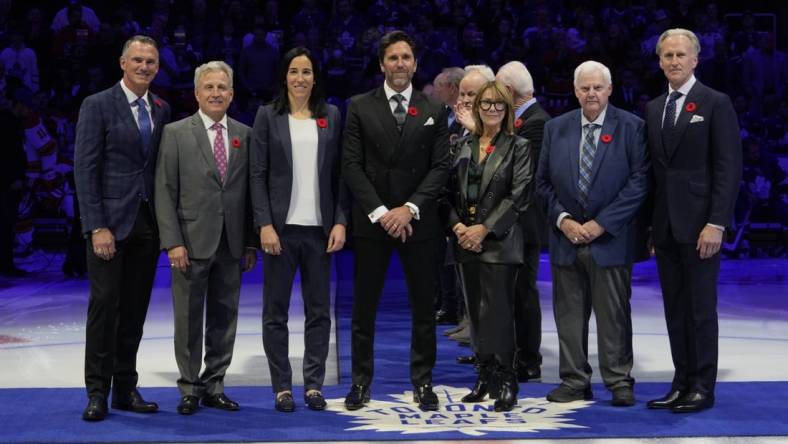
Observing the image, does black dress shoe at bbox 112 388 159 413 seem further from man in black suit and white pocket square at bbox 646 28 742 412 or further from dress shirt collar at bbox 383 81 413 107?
man in black suit and white pocket square at bbox 646 28 742 412

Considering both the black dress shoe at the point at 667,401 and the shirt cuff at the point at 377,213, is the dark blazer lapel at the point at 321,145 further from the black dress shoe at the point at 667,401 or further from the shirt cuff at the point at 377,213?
the black dress shoe at the point at 667,401

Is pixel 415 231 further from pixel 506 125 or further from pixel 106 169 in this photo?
pixel 106 169

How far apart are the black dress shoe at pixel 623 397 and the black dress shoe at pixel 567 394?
0.17 metres

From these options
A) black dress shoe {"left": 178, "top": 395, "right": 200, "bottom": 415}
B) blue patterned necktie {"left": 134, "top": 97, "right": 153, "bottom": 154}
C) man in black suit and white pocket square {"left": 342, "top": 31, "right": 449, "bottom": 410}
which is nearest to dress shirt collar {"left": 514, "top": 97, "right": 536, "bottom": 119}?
man in black suit and white pocket square {"left": 342, "top": 31, "right": 449, "bottom": 410}

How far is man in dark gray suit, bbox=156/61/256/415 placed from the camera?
522cm

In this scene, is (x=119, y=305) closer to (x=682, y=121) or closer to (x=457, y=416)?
(x=457, y=416)

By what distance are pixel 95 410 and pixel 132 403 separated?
25 cm

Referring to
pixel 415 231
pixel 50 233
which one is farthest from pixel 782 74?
pixel 415 231

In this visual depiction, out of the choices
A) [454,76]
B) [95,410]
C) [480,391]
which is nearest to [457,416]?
[480,391]

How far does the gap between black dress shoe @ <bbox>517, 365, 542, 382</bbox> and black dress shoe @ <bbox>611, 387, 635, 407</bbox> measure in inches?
28.0

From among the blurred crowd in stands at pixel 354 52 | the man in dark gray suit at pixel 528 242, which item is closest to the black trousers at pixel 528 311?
the man in dark gray suit at pixel 528 242

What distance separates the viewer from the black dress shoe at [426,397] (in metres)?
5.29

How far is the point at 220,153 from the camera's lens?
530 centimetres

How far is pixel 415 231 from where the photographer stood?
17.3 ft
